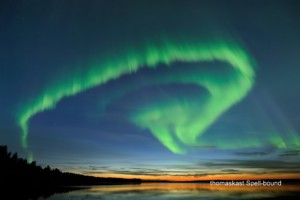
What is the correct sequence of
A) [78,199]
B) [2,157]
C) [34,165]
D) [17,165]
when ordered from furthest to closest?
[34,165]
[17,165]
[2,157]
[78,199]

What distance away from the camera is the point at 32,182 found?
444 feet

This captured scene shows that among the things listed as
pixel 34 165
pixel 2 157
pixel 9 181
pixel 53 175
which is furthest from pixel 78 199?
pixel 53 175

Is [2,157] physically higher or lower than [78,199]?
higher

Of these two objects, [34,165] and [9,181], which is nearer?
[9,181]

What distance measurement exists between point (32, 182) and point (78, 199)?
94735 mm

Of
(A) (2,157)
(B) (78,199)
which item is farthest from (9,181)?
(B) (78,199)

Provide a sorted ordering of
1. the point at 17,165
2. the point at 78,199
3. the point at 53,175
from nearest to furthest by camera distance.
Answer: the point at 78,199
the point at 17,165
the point at 53,175

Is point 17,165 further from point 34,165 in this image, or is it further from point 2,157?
point 34,165

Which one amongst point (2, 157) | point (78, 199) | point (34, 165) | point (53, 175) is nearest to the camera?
point (78, 199)

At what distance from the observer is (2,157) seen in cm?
12212

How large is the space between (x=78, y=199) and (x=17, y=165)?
91249 mm

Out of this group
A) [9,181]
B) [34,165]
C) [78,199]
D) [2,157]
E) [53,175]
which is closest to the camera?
[78,199]

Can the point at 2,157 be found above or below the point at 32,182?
above

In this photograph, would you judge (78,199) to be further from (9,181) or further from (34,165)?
(34,165)
